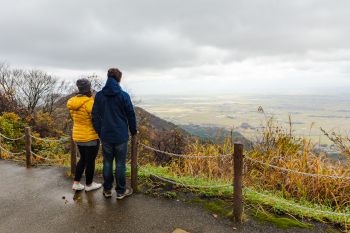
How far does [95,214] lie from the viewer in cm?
457

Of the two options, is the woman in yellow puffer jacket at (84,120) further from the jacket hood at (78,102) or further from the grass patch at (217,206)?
the grass patch at (217,206)

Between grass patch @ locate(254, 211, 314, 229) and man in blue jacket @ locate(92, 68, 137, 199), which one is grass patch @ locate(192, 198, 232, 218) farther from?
man in blue jacket @ locate(92, 68, 137, 199)

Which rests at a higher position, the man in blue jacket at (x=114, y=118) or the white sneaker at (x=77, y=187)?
the man in blue jacket at (x=114, y=118)

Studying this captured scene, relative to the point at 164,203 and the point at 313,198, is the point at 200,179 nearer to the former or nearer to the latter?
the point at 164,203

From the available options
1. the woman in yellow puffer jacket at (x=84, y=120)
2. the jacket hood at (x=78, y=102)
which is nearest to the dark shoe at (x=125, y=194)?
the woman in yellow puffer jacket at (x=84, y=120)

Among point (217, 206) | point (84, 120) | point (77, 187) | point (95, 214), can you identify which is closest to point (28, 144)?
point (77, 187)

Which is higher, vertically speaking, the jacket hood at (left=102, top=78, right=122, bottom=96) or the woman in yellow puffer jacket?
the jacket hood at (left=102, top=78, right=122, bottom=96)

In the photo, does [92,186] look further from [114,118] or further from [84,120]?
[114,118]

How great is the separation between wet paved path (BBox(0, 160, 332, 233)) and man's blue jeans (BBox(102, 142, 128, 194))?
0.89 ft

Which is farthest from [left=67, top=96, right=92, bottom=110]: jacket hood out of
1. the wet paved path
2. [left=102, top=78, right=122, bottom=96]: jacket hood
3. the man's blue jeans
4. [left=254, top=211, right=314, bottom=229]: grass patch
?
[left=254, top=211, right=314, bottom=229]: grass patch

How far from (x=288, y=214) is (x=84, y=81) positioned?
3.90 metres

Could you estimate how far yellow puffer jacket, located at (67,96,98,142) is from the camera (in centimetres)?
502

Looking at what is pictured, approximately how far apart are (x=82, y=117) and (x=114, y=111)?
719 millimetres

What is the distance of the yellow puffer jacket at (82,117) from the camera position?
5.02 meters
